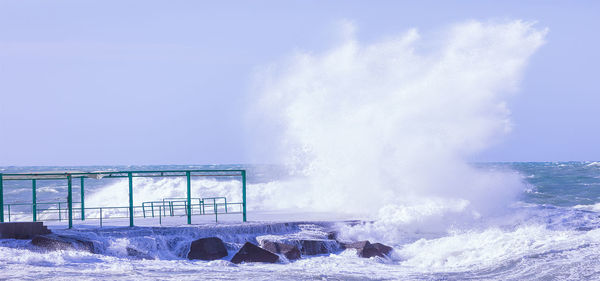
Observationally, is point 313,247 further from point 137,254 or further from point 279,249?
point 137,254

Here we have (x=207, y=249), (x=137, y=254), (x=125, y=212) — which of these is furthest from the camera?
(x=125, y=212)

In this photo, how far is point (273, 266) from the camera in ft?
53.2

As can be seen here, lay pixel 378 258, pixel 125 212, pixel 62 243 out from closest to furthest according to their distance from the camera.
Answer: pixel 62 243
pixel 378 258
pixel 125 212

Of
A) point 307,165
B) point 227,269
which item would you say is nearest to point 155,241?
point 227,269

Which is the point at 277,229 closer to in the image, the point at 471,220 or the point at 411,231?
the point at 411,231

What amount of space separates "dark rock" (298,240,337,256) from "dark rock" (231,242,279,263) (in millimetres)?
1766

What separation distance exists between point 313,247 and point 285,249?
128cm

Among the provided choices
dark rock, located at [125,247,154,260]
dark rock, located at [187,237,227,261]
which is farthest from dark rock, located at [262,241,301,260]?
dark rock, located at [125,247,154,260]

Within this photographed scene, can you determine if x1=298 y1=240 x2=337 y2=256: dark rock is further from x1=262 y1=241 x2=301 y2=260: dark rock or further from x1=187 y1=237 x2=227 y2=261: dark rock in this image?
x1=187 y1=237 x2=227 y2=261: dark rock

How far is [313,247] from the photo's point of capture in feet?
61.2

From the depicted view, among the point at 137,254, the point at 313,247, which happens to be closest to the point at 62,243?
the point at 137,254

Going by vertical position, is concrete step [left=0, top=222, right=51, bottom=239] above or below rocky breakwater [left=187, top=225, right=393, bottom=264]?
above

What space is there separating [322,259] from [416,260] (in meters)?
2.30

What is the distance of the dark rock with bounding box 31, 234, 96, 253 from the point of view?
53.9ft
